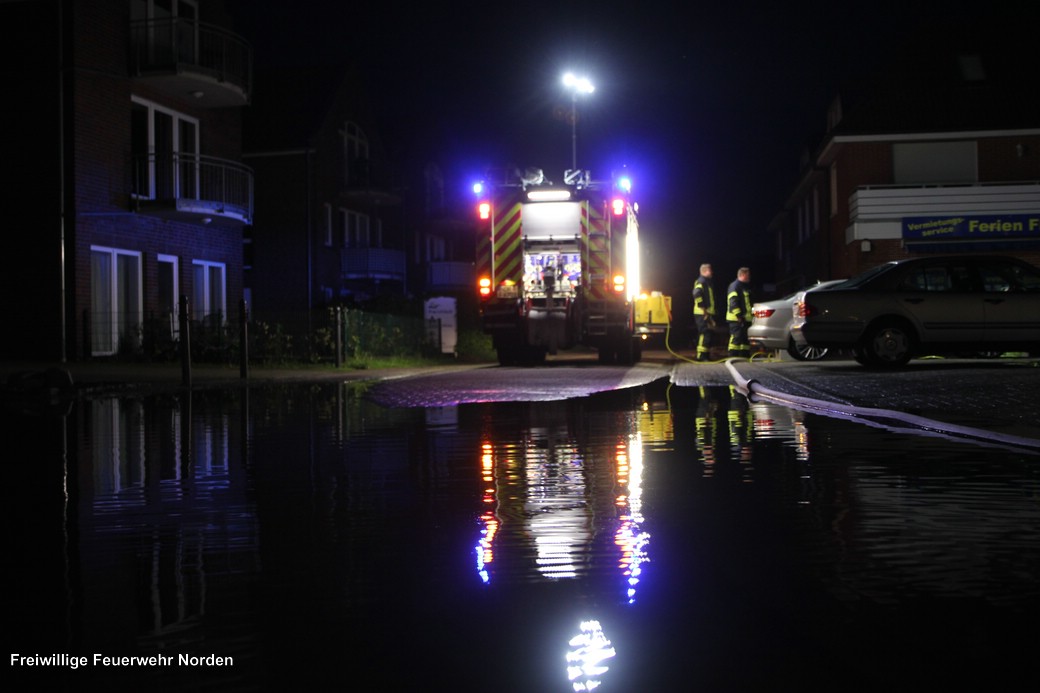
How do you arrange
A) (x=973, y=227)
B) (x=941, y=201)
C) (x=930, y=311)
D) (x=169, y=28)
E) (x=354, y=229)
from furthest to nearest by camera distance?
(x=354, y=229)
(x=973, y=227)
(x=941, y=201)
(x=169, y=28)
(x=930, y=311)

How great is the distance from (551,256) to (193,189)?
9748 millimetres

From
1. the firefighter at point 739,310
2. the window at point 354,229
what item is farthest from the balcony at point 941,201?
the window at point 354,229

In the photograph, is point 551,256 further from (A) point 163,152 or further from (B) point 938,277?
(A) point 163,152

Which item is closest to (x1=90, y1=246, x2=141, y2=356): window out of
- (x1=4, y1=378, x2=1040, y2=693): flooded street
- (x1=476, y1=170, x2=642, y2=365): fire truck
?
(x1=476, y1=170, x2=642, y2=365): fire truck

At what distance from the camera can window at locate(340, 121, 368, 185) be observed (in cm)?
4656

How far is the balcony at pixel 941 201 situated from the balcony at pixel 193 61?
16.1 meters

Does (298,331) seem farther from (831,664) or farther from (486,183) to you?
(831,664)

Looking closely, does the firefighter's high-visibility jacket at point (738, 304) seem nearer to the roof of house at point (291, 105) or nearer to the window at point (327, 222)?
the roof of house at point (291, 105)

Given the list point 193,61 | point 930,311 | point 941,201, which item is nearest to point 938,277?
point 930,311

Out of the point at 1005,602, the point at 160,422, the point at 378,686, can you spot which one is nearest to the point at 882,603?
the point at 1005,602

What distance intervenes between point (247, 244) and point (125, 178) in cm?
1792

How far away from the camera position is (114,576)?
5234 millimetres

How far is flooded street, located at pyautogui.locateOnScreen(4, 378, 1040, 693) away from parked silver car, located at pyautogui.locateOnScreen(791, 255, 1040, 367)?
861 cm

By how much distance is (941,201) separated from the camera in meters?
33.6
